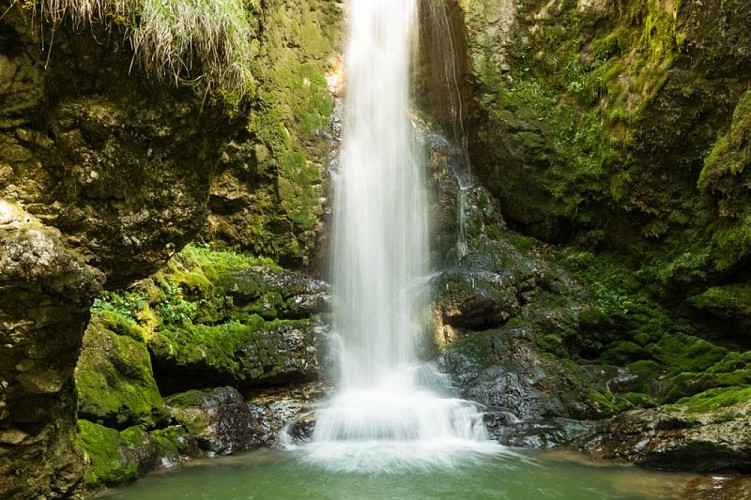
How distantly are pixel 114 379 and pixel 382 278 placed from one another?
6122 millimetres

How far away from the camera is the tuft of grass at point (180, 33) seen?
365 cm

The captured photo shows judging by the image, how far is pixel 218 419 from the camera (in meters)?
7.00

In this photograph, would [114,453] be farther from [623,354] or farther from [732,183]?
[732,183]

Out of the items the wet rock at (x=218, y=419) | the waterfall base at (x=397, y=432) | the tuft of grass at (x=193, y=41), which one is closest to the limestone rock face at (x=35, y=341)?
the tuft of grass at (x=193, y=41)

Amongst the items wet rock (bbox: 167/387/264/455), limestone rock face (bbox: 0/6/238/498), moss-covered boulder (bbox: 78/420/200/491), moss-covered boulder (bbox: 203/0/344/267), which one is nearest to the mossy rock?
moss-covered boulder (bbox: 78/420/200/491)

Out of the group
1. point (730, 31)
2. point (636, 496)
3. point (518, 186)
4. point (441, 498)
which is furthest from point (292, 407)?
point (730, 31)

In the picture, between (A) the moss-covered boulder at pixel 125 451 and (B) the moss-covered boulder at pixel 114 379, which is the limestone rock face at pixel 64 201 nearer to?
(A) the moss-covered boulder at pixel 125 451

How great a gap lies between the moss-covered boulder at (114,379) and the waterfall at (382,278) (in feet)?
7.05

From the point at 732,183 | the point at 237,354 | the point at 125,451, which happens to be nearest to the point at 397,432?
the point at 237,354

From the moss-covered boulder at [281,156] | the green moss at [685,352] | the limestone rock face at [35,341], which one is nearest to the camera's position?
the limestone rock face at [35,341]

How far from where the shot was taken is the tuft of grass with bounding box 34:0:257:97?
3652 mm

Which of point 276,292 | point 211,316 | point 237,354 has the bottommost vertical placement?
point 237,354

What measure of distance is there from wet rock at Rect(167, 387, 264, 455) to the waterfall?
91 centimetres

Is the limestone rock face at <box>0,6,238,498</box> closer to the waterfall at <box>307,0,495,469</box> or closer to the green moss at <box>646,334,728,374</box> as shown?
the waterfall at <box>307,0,495,469</box>
